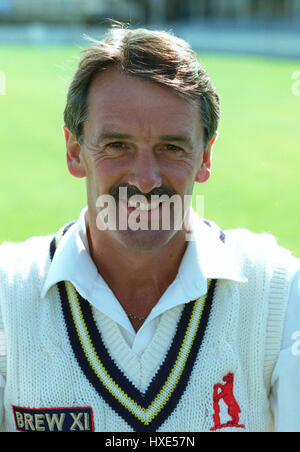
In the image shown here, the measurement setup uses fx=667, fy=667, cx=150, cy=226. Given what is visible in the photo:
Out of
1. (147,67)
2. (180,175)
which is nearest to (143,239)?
(180,175)

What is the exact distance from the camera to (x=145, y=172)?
64.8 inches

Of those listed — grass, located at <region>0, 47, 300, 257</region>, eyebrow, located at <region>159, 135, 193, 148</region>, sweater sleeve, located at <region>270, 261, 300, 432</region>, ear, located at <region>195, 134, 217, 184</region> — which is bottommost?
sweater sleeve, located at <region>270, 261, 300, 432</region>

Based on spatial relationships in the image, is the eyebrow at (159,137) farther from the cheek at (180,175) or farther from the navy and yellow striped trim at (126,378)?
the navy and yellow striped trim at (126,378)

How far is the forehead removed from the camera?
165 cm

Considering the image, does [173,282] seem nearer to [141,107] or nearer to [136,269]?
[136,269]

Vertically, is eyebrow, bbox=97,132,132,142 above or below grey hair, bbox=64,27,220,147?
below

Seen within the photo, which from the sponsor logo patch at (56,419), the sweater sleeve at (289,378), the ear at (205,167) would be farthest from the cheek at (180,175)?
the sponsor logo patch at (56,419)

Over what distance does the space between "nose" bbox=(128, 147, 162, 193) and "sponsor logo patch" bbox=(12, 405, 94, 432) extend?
0.56m

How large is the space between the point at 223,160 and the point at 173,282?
6.33 m

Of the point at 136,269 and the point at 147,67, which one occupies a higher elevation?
the point at 147,67

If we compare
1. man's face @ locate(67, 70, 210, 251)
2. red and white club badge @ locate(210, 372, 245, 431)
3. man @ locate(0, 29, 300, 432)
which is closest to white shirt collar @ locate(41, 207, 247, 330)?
man @ locate(0, 29, 300, 432)

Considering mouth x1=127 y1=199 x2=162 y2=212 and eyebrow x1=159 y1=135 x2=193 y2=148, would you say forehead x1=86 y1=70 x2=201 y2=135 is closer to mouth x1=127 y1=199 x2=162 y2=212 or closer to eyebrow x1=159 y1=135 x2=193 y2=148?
eyebrow x1=159 y1=135 x2=193 y2=148

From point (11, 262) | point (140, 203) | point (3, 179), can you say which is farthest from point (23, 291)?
point (3, 179)

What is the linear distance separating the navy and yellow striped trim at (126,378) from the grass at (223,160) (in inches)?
28.3
